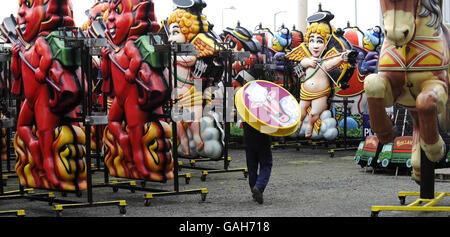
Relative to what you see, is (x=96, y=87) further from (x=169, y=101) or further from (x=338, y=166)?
(x=338, y=166)

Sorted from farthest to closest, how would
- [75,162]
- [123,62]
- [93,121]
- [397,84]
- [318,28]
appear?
→ [318,28] → [123,62] → [75,162] → [93,121] → [397,84]

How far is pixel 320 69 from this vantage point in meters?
14.5

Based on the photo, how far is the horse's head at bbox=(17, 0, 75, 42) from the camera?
8.36 meters

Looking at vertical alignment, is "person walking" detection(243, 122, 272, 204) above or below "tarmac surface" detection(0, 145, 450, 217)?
above

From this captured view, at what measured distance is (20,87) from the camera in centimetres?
868

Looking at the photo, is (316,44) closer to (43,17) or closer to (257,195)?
(257,195)

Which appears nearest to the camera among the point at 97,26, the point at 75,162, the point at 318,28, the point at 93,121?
the point at 93,121

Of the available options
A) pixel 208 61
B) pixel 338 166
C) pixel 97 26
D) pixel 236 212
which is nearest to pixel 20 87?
pixel 97 26

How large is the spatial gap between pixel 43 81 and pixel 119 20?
1.43 m

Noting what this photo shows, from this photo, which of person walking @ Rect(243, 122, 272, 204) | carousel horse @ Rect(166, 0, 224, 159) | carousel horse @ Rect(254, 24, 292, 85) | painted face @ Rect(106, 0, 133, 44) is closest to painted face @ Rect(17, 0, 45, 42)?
painted face @ Rect(106, 0, 133, 44)

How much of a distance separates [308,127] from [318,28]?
6.86 feet

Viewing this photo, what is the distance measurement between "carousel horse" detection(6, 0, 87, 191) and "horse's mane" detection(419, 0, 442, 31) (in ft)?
13.0

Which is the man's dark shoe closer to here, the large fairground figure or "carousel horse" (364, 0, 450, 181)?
Result: "carousel horse" (364, 0, 450, 181)

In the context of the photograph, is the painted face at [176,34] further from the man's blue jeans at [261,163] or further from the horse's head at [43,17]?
the man's blue jeans at [261,163]
